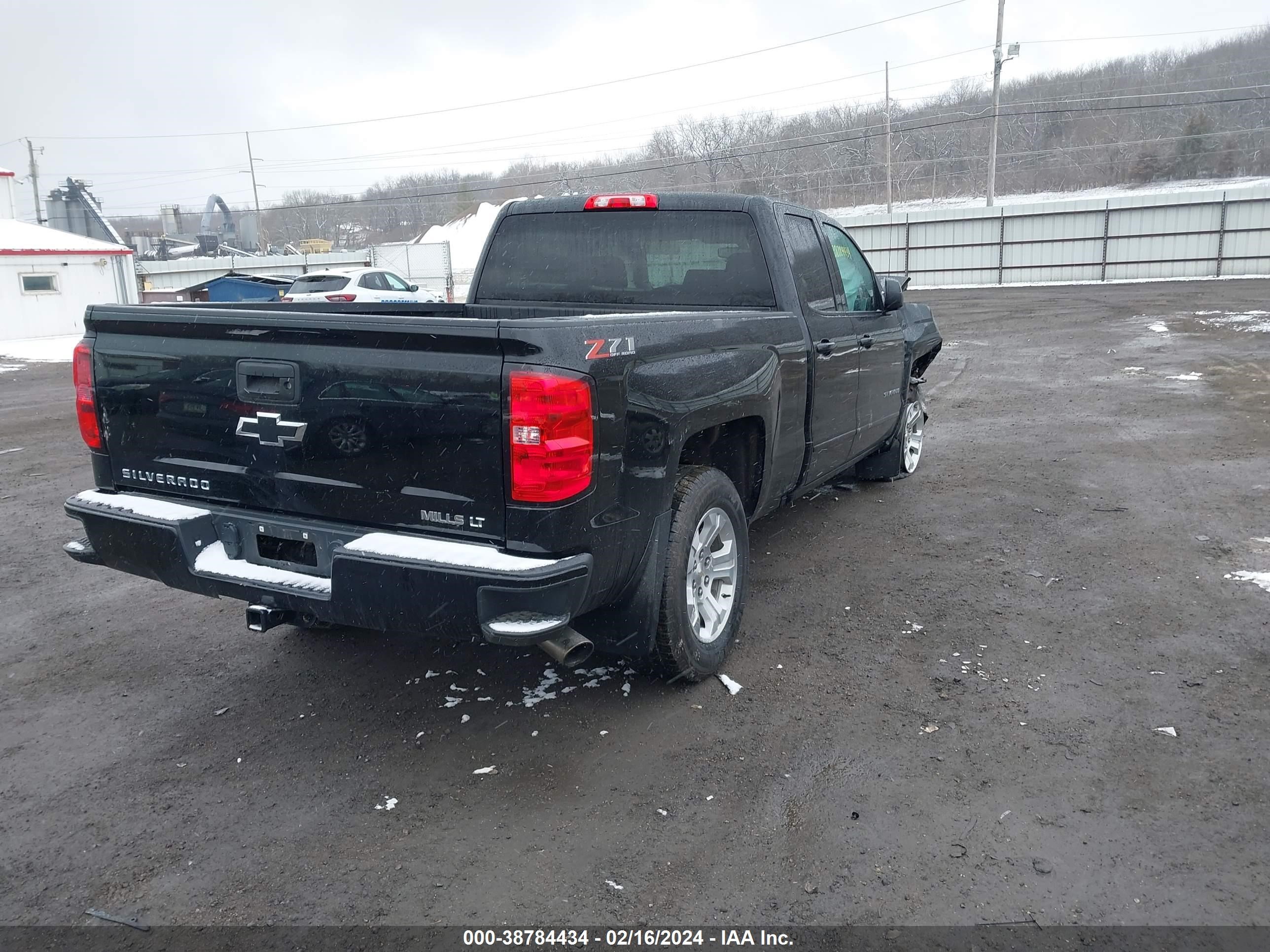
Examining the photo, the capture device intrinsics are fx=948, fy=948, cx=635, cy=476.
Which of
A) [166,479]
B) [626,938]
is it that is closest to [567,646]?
[626,938]

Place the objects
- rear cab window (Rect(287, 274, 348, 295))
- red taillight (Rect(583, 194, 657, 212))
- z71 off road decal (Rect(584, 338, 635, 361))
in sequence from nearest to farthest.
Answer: z71 off road decal (Rect(584, 338, 635, 361)) → red taillight (Rect(583, 194, 657, 212)) → rear cab window (Rect(287, 274, 348, 295))

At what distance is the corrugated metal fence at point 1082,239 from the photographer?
105ft

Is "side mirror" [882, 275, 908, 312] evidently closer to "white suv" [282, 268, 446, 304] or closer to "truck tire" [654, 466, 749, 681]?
"truck tire" [654, 466, 749, 681]

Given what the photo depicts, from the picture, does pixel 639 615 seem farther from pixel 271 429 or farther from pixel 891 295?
pixel 891 295

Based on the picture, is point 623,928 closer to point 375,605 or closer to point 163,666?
point 375,605

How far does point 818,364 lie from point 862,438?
1.25 m

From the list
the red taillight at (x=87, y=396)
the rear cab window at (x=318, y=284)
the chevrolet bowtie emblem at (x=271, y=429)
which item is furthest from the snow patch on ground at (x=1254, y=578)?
the rear cab window at (x=318, y=284)

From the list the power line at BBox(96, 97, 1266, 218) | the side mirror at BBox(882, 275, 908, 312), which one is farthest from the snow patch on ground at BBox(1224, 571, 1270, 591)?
the power line at BBox(96, 97, 1266, 218)

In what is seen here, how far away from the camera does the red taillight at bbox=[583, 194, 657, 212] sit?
4930mm

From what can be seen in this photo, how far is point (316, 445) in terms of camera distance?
326cm

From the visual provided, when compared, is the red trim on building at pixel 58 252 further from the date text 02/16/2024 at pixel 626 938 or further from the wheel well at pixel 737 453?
the date text 02/16/2024 at pixel 626 938

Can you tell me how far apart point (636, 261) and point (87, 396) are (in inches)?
103

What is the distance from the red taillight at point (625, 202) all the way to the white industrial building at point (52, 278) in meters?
23.7

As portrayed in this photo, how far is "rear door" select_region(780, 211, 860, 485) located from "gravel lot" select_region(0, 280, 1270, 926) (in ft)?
2.48
